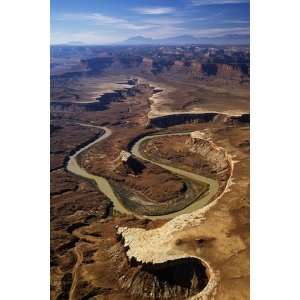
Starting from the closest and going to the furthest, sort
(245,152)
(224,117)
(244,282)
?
(244,282), (245,152), (224,117)

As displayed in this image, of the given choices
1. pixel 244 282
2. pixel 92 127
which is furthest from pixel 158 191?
pixel 92 127

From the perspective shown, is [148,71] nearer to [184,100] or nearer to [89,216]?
[184,100]
